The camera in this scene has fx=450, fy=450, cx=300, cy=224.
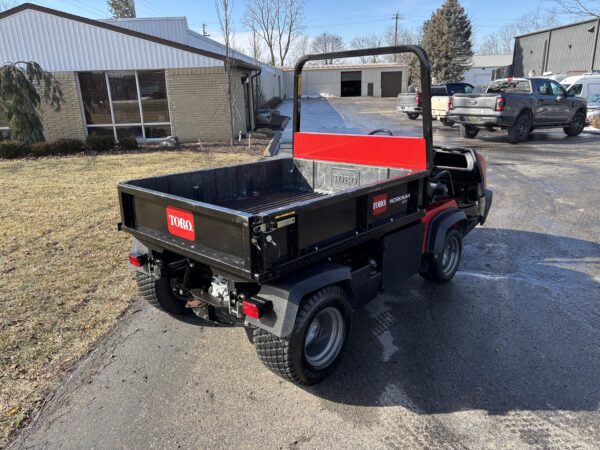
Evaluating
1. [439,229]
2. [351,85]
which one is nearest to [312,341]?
[439,229]

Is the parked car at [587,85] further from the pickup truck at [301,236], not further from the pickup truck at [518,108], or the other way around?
the pickup truck at [301,236]

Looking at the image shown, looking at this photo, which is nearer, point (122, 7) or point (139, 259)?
point (139, 259)

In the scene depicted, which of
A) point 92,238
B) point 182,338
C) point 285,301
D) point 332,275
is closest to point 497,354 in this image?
point 332,275

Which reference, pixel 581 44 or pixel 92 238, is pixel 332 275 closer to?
pixel 92 238

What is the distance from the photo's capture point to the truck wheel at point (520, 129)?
1394cm

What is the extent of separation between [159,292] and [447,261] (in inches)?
111

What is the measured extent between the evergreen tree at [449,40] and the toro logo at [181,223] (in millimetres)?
→ 43632

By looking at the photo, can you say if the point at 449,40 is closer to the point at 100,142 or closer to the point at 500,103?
the point at 500,103

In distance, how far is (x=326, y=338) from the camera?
3.21 m

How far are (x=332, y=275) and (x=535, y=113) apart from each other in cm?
1392

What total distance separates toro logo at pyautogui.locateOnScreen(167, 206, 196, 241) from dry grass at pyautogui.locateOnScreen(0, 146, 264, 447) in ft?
4.33

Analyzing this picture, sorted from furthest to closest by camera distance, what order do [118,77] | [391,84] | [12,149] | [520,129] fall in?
[391,84], [118,77], [520,129], [12,149]

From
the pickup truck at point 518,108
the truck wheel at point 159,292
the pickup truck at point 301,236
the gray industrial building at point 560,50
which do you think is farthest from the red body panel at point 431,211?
the gray industrial building at point 560,50

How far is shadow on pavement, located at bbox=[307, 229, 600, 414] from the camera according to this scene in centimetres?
294
